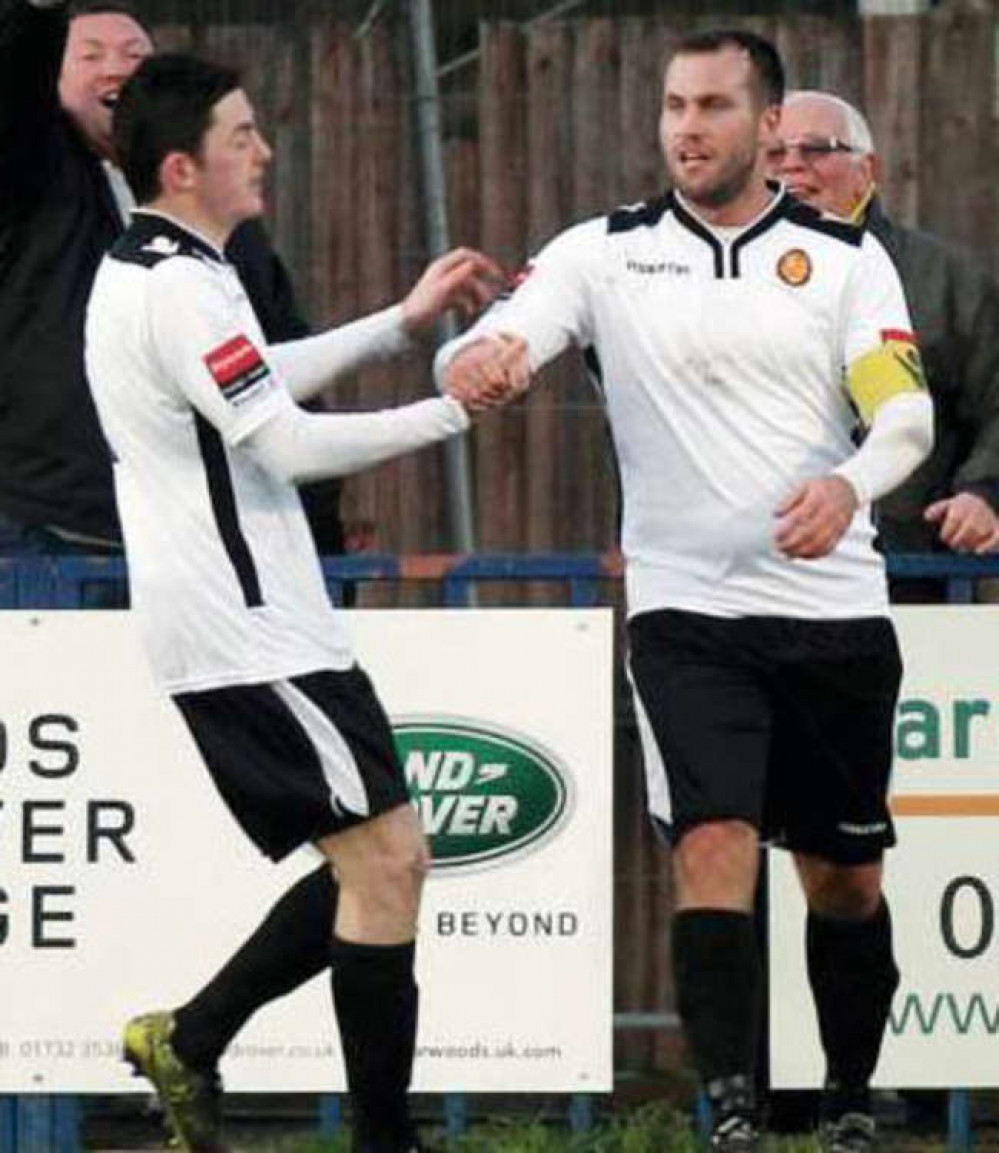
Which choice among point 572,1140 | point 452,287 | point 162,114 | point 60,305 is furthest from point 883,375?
point 60,305

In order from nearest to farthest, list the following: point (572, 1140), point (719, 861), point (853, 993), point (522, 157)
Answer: point (719, 861)
point (853, 993)
point (572, 1140)
point (522, 157)

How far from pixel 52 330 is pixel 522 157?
1.81m

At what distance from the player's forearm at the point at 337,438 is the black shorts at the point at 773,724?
0.86 m

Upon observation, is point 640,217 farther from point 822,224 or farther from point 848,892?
point 848,892

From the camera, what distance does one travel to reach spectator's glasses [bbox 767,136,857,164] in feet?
39.3

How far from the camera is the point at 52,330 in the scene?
11.9 meters

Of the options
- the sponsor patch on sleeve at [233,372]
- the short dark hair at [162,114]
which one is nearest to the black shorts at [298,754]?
the sponsor patch on sleeve at [233,372]

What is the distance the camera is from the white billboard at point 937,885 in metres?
11.6

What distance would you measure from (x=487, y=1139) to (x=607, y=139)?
9.43 feet

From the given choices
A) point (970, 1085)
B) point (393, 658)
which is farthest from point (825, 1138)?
point (393, 658)

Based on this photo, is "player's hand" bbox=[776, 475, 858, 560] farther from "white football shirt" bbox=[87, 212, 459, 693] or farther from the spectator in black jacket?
the spectator in black jacket

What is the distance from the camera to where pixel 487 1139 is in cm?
1159

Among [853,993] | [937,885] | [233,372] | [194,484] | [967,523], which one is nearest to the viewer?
[233,372]

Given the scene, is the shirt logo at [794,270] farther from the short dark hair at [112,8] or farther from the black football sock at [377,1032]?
the short dark hair at [112,8]
